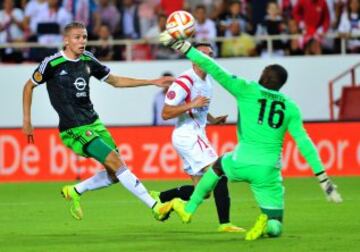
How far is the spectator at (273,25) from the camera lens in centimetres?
2552

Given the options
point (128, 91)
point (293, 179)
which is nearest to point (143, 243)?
point (293, 179)

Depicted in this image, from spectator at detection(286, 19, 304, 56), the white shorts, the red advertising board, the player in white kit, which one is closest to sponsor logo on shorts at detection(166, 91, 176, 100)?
the player in white kit

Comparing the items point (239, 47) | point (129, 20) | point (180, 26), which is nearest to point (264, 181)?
point (180, 26)

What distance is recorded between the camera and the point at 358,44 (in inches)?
1026

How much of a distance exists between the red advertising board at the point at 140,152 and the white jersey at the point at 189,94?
8.88 meters

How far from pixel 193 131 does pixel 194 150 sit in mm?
232

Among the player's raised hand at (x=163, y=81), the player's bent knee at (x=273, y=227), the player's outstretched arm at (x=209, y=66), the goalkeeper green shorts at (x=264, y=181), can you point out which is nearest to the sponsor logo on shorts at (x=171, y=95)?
the player's raised hand at (x=163, y=81)

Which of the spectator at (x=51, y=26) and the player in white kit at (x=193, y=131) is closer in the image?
the player in white kit at (x=193, y=131)

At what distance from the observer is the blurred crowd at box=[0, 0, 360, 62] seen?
25.4m

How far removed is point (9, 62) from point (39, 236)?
13.9m

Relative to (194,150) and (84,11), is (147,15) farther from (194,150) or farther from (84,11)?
(194,150)

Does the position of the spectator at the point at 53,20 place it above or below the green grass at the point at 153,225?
above

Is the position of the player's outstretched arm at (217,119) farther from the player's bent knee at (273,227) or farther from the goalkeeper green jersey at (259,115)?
the player's bent knee at (273,227)

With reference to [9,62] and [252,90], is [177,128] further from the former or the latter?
[9,62]
